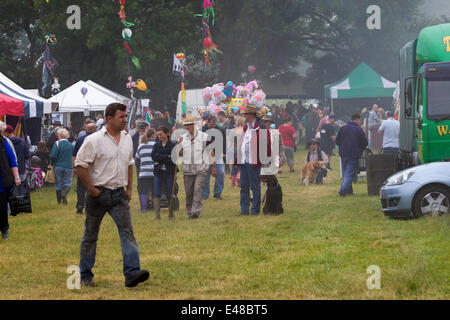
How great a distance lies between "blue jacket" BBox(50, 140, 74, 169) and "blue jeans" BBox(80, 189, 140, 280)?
955 centimetres

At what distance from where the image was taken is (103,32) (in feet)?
138

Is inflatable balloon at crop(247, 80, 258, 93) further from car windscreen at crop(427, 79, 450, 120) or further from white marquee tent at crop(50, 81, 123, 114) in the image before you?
car windscreen at crop(427, 79, 450, 120)

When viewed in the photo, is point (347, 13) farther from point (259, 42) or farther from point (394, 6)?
point (259, 42)

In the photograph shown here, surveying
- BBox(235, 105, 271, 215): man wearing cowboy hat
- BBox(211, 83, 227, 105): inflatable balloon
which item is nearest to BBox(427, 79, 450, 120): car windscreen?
BBox(235, 105, 271, 215): man wearing cowboy hat

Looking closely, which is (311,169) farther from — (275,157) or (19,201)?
(19,201)

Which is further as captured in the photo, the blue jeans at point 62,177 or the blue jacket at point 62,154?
the blue jeans at point 62,177

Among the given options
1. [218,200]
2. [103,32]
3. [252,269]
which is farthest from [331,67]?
[252,269]

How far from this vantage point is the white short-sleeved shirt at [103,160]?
27.1 feet

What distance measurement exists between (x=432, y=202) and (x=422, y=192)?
0.21 meters

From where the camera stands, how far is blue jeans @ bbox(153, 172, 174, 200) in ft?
48.2

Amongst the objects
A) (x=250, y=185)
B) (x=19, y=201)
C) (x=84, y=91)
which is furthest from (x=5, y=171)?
(x=84, y=91)

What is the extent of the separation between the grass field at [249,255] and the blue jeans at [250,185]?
33 centimetres

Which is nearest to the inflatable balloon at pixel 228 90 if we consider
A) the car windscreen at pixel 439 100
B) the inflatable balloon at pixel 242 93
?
the inflatable balloon at pixel 242 93

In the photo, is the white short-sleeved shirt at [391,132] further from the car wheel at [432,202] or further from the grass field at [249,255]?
the car wheel at [432,202]
